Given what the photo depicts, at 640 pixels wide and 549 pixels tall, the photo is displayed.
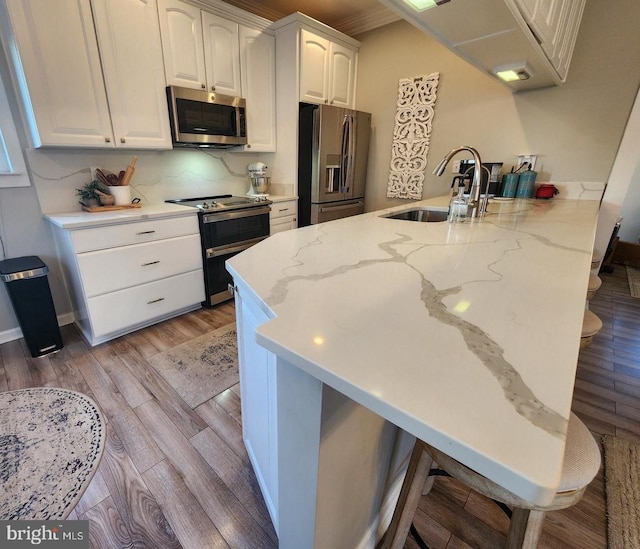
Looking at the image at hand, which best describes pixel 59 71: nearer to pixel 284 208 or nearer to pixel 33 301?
pixel 33 301

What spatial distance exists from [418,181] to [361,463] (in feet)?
9.42

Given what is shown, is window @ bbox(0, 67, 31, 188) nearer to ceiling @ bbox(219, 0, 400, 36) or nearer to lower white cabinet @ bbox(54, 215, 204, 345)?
lower white cabinet @ bbox(54, 215, 204, 345)

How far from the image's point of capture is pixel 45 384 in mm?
1760

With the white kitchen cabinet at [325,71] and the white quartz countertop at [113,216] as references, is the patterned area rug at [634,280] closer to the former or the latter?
the white kitchen cabinet at [325,71]

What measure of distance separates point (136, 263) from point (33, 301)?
62cm

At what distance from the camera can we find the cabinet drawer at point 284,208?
296cm

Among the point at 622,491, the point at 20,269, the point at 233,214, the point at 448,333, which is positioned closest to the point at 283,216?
the point at 233,214

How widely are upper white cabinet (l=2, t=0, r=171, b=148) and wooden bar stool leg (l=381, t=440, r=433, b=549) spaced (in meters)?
2.55

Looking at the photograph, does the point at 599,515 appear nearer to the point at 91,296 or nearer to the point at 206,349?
the point at 206,349

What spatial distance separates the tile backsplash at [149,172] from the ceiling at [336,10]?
52.1 inches

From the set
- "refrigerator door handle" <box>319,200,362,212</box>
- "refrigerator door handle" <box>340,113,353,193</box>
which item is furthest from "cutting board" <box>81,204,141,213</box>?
"refrigerator door handle" <box>340,113,353,193</box>

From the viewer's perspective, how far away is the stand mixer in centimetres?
302

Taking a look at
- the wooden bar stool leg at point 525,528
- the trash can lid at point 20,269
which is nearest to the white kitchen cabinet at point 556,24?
the wooden bar stool leg at point 525,528

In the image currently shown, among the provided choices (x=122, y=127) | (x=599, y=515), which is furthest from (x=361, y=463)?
(x=122, y=127)
